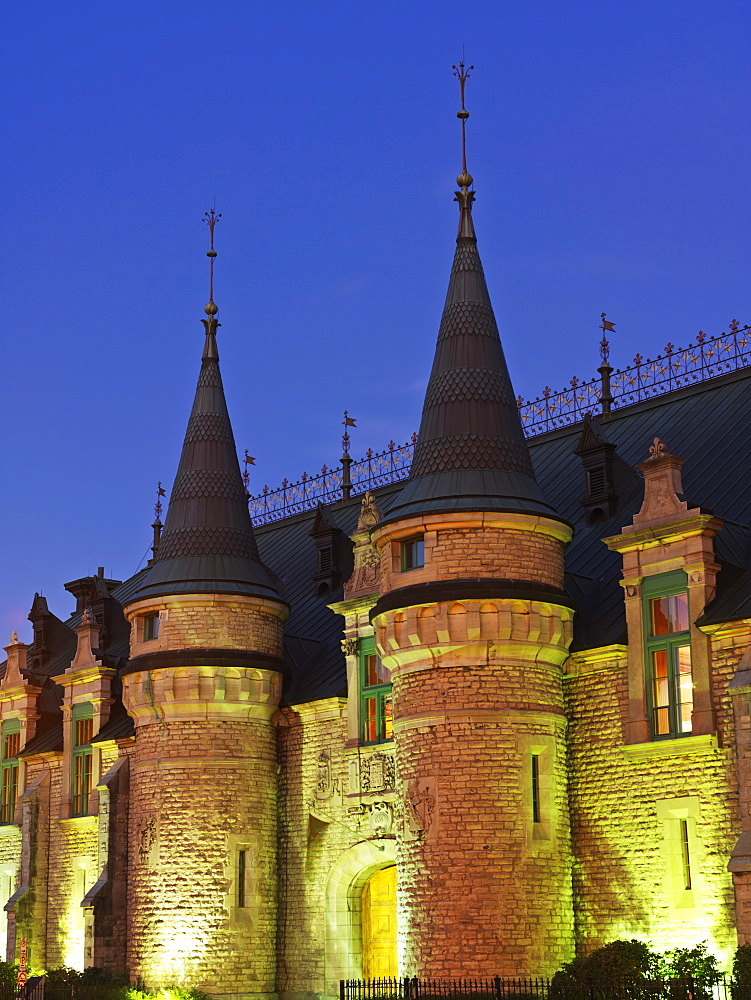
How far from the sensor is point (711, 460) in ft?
103

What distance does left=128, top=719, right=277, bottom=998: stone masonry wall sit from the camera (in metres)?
32.1

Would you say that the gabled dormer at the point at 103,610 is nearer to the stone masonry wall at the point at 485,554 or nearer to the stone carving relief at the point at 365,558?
the stone carving relief at the point at 365,558

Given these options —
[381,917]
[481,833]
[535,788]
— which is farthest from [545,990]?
[381,917]

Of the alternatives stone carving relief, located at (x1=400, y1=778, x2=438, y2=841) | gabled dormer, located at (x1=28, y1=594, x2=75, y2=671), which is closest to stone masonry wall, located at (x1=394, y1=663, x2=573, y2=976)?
stone carving relief, located at (x1=400, y1=778, x2=438, y2=841)

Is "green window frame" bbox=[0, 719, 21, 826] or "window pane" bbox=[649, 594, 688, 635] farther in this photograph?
"green window frame" bbox=[0, 719, 21, 826]

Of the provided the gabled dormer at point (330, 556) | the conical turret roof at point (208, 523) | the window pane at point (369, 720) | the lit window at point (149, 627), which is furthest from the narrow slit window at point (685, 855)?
the gabled dormer at point (330, 556)

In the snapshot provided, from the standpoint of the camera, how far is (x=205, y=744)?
33500 mm

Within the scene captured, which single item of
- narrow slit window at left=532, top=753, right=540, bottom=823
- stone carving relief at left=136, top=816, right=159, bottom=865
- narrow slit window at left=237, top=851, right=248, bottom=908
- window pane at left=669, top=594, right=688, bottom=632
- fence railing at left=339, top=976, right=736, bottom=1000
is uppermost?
window pane at left=669, top=594, right=688, bottom=632

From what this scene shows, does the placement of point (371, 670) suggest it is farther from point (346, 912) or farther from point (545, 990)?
point (545, 990)

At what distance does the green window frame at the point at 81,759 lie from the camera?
136ft

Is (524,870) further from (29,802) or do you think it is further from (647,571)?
(29,802)

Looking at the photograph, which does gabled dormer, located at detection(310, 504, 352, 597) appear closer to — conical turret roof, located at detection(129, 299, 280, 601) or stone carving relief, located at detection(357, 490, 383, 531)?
conical turret roof, located at detection(129, 299, 280, 601)

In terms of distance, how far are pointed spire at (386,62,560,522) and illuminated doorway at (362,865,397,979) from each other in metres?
9.71

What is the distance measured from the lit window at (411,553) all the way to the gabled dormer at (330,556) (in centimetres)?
996
